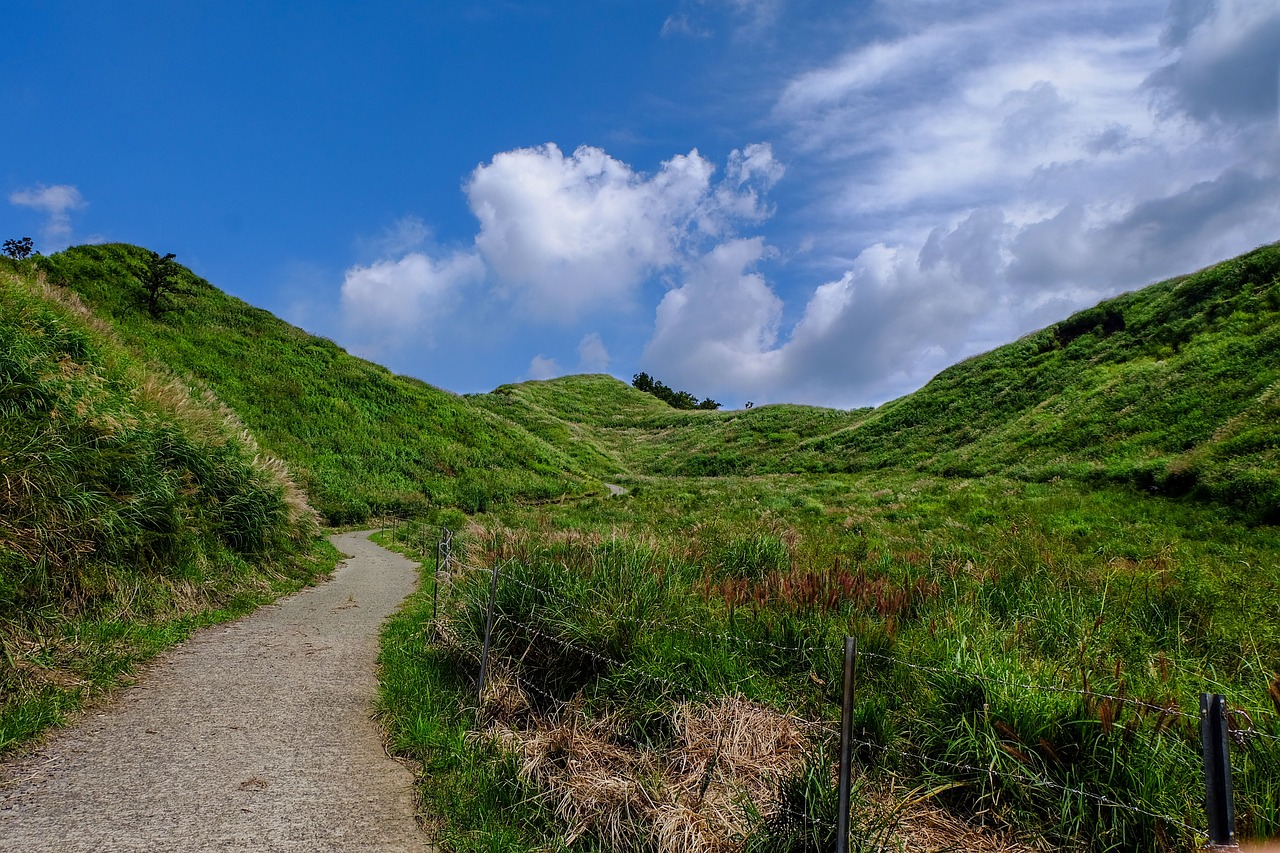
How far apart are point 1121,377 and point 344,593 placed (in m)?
32.5

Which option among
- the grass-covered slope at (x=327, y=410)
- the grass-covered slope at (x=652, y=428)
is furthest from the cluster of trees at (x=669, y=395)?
the grass-covered slope at (x=327, y=410)

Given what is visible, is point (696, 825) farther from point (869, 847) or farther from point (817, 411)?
point (817, 411)

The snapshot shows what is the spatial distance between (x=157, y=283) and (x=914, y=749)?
1868 inches

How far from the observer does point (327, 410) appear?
37.6 meters

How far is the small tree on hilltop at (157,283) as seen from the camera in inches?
1516

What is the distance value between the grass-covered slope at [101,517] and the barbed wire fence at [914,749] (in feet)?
12.4

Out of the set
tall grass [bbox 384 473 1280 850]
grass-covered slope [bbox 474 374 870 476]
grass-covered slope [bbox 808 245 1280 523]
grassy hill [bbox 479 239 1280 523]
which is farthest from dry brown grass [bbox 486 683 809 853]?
grass-covered slope [bbox 474 374 870 476]

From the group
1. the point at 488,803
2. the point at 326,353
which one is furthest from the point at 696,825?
the point at 326,353

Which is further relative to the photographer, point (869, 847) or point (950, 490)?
point (950, 490)

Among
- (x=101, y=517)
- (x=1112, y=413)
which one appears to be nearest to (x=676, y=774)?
(x=101, y=517)

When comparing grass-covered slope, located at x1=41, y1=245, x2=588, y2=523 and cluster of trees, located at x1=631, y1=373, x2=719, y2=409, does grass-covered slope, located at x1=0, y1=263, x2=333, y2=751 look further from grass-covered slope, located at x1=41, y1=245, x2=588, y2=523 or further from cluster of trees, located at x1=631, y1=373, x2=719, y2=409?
cluster of trees, located at x1=631, y1=373, x2=719, y2=409

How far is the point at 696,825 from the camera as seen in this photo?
4195 mm

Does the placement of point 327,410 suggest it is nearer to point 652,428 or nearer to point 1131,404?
point 1131,404

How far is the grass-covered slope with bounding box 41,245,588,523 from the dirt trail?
21675mm
